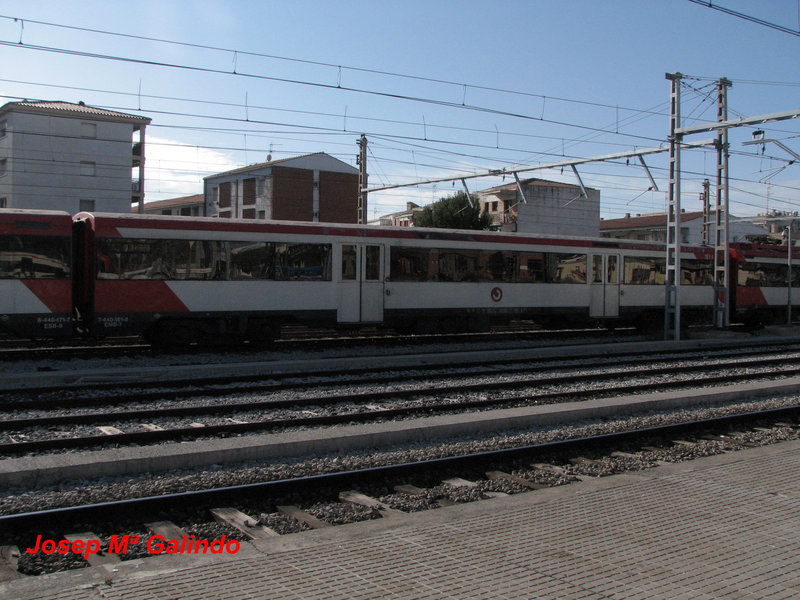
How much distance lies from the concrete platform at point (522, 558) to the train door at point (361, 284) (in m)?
11.2

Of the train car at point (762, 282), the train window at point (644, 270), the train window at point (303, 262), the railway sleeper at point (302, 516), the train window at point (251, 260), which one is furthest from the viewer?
the train car at point (762, 282)

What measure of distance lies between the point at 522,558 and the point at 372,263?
13.0 m

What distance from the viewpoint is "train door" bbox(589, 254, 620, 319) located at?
20891mm

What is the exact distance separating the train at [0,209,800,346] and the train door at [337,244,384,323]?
28 millimetres

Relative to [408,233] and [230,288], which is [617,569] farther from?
[408,233]

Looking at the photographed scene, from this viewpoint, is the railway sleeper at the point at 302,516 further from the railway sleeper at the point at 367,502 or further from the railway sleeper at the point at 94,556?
the railway sleeper at the point at 94,556

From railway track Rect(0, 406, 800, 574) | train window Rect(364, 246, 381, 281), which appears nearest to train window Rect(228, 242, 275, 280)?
train window Rect(364, 246, 381, 281)

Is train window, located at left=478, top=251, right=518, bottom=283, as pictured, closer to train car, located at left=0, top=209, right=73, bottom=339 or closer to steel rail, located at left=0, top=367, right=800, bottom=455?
steel rail, located at left=0, top=367, right=800, bottom=455

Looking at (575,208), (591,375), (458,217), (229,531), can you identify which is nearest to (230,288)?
(591,375)

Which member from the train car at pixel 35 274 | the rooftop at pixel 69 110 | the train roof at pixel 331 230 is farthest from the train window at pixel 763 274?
the rooftop at pixel 69 110

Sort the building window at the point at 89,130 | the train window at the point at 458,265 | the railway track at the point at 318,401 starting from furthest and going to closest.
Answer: the building window at the point at 89,130, the train window at the point at 458,265, the railway track at the point at 318,401

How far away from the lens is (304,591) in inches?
152

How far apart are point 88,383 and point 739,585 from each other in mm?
10143

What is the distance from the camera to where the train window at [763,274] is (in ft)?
84.1
